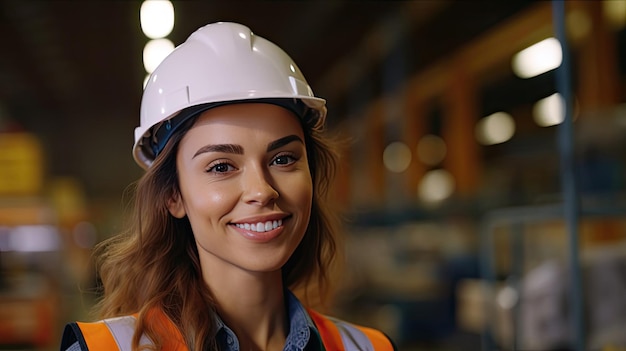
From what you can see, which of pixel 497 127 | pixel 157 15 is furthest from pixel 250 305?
pixel 497 127

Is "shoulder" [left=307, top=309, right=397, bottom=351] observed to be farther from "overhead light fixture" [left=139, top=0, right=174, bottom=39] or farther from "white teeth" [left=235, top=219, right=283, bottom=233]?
"overhead light fixture" [left=139, top=0, right=174, bottom=39]

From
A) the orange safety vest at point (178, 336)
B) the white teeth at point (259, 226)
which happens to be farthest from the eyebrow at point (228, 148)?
the orange safety vest at point (178, 336)

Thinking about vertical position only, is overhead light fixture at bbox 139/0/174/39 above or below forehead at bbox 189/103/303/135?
above

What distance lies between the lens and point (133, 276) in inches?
77.3

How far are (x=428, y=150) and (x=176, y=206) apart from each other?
17885mm

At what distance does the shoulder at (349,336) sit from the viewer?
2.00 metres

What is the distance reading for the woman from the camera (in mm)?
1765

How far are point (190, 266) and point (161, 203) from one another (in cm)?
19

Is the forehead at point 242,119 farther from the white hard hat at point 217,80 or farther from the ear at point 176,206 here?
the ear at point 176,206

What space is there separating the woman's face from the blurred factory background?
613 millimetres

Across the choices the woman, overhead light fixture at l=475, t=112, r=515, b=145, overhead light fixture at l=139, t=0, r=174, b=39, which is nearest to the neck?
the woman

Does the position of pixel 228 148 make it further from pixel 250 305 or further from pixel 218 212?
pixel 250 305

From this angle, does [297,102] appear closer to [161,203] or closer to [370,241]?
[161,203]

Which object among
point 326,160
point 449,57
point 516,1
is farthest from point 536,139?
point 326,160
